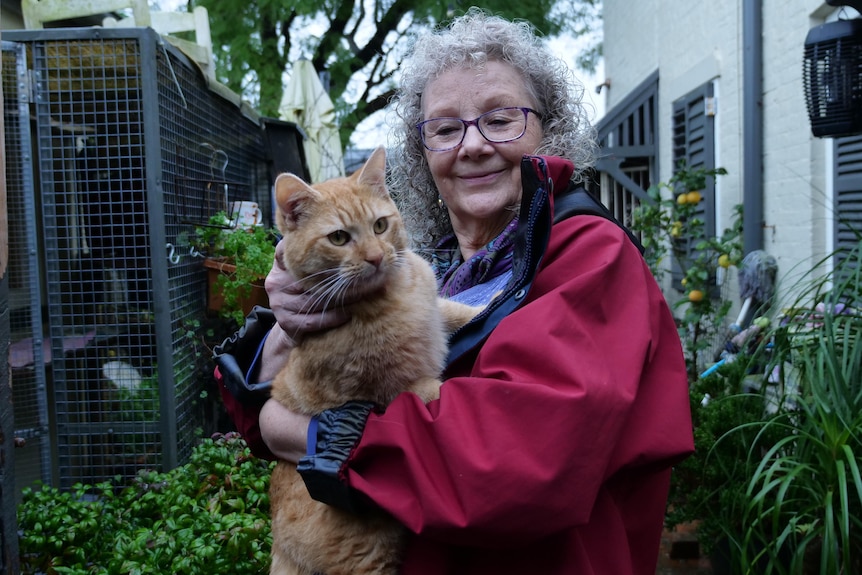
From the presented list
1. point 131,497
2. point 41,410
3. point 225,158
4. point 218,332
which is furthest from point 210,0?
point 131,497

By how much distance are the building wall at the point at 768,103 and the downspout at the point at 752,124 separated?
0.15 feet

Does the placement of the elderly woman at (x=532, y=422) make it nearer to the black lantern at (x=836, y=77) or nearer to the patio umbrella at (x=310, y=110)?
the black lantern at (x=836, y=77)

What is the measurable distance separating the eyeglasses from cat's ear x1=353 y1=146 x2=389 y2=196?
0.79 ft

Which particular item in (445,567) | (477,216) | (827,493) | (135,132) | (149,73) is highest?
(149,73)

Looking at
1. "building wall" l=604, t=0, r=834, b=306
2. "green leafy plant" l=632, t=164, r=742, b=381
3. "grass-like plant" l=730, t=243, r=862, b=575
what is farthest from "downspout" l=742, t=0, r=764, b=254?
"grass-like plant" l=730, t=243, r=862, b=575

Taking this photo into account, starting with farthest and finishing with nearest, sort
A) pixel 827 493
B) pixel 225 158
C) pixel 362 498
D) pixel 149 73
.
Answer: pixel 225 158 → pixel 149 73 → pixel 827 493 → pixel 362 498

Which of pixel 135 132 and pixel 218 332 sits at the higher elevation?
pixel 135 132

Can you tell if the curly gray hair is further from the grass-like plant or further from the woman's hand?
the grass-like plant

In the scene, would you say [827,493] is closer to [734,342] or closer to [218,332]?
[734,342]

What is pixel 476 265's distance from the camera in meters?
2.14

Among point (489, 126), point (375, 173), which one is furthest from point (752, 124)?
point (375, 173)

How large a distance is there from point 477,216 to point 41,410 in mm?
3206

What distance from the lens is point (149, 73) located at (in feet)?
13.3

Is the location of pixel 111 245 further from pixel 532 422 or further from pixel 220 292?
pixel 532 422
